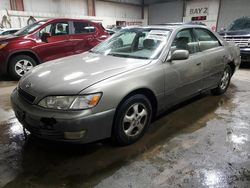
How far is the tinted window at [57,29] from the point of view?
5928mm

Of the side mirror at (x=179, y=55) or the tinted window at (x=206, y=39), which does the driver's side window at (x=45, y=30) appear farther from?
the side mirror at (x=179, y=55)

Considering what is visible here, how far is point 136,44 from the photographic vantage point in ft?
10.6

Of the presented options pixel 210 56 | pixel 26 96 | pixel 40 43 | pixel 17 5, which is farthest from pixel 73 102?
pixel 17 5

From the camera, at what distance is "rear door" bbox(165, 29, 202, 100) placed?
283 centimetres

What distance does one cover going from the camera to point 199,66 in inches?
128

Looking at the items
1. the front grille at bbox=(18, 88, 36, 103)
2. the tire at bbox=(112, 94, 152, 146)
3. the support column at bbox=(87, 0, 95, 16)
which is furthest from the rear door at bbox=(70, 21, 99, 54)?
the support column at bbox=(87, 0, 95, 16)

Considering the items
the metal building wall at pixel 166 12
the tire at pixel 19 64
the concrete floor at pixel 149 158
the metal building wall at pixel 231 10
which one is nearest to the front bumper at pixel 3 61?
the tire at pixel 19 64

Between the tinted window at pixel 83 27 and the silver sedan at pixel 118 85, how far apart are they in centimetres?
326

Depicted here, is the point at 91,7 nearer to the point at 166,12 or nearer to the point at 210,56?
the point at 166,12

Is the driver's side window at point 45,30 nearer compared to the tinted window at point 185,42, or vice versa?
the tinted window at point 185,42

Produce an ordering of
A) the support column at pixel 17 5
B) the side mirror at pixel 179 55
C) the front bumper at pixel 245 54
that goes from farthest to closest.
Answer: the support column at pixel 17 5, the front bumper at pixel 245 54, the side mirror at pixel 179 55

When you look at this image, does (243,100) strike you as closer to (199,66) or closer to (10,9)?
(199,66)

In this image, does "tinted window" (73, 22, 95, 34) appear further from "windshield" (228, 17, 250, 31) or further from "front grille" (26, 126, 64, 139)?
"windshield" (228, 17, 250, 31)

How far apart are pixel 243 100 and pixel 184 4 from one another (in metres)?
17.2
